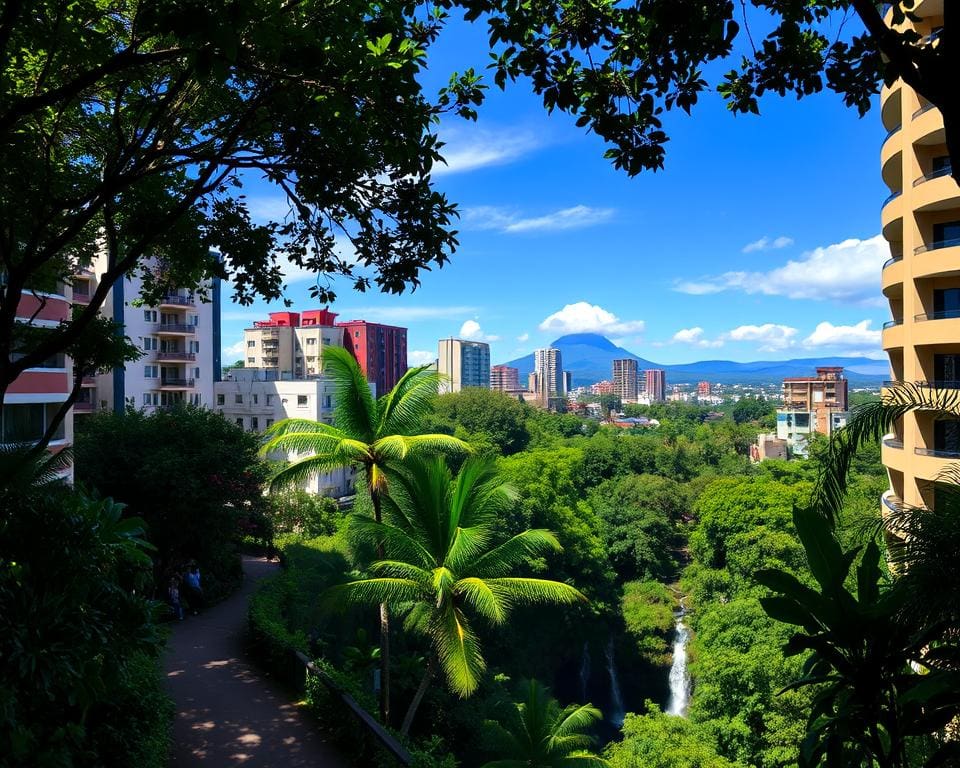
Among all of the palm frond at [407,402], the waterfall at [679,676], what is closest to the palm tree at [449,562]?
the palm frond at [407,402]

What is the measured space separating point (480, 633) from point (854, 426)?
16.7 metres

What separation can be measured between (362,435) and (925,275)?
39.4 feet

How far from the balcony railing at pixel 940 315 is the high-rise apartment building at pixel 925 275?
0.02m

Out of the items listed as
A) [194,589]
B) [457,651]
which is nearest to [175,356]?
[194,589]

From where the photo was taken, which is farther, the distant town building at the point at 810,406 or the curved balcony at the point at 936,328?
the distant town building at the point at 810,406

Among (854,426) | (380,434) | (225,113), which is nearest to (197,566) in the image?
(380,434)

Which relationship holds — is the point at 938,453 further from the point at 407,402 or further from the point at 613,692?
the point at 613,692

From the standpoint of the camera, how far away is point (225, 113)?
6508 mm

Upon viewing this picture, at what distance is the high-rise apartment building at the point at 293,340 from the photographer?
61531mm

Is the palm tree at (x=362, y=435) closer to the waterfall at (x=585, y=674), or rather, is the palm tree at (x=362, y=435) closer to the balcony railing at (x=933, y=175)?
the balcony railing at (x=933, y=175)

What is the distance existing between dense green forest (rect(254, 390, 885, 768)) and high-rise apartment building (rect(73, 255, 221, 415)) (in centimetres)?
1737

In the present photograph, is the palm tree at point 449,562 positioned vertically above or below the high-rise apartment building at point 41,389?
below

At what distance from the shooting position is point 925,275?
13.3m

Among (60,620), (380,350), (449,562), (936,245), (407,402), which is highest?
(380,350)
